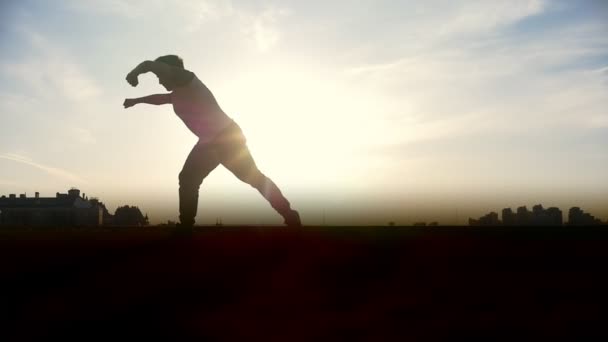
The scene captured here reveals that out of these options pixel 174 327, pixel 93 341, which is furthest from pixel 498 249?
pixel 93 341

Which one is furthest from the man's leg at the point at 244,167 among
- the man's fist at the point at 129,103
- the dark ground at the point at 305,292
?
the dark ground at the point at 305,292

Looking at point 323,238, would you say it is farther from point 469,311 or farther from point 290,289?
point 469,311

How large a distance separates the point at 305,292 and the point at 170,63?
4.80 meters

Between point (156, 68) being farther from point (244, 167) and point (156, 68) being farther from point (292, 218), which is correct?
point (292, 218)

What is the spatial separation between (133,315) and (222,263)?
1704 millimetres

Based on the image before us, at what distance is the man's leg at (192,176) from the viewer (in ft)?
23.1

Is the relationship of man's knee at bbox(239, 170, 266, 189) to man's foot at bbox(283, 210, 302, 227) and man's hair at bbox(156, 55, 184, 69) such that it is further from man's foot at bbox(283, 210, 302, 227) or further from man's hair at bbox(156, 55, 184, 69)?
man's hair at bbox(156, 55, 184, 69)

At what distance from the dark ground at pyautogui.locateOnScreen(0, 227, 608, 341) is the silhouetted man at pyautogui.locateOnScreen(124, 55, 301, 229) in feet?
5.42

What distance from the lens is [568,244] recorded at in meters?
5.83

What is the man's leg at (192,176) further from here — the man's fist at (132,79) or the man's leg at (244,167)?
the man's fist at (132,79)

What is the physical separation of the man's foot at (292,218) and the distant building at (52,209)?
73028 millimetres

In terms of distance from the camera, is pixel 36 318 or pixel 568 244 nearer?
pixel 36 318

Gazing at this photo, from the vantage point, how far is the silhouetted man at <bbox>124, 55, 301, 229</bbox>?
698 centimetres

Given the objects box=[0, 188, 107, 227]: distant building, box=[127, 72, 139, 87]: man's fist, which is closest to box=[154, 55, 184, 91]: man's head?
box=[127, 72, 139, 87]: man's fist
